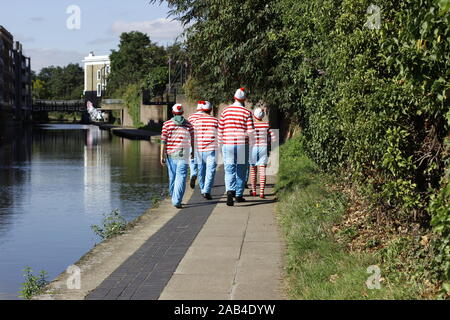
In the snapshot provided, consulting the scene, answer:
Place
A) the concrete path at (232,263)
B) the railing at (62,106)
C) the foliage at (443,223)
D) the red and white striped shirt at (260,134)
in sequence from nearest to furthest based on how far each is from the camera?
the foliage at (443,223), the concrete path at (232,263), the red and white striped shirt at (260,134), the railing at (62,106)

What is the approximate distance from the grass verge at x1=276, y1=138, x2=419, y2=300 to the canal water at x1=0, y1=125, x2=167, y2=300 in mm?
3171

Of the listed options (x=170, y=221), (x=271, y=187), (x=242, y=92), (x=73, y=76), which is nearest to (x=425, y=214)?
(x=170, y=221)

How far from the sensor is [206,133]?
12.9 metres

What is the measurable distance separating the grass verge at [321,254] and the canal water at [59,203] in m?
3.17

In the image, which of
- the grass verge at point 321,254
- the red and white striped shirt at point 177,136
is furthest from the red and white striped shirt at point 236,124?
the grass verge at point 321,254

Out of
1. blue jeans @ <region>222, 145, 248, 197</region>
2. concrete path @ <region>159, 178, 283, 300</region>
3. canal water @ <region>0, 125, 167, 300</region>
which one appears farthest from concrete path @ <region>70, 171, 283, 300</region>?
canal water @ <region>0, 125, 167, 300</region>

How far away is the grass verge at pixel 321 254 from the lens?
579 cm

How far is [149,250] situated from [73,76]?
17060 cm

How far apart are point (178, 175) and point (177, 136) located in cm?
73

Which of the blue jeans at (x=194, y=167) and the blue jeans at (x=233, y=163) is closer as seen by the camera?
the blue jeans at (x=233, y=163)

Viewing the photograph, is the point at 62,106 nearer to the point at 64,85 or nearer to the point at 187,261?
the point at 64,85

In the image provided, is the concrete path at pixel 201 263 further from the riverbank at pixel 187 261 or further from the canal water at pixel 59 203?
the canal water at pixel 59 203

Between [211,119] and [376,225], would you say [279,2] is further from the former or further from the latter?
[376,225]

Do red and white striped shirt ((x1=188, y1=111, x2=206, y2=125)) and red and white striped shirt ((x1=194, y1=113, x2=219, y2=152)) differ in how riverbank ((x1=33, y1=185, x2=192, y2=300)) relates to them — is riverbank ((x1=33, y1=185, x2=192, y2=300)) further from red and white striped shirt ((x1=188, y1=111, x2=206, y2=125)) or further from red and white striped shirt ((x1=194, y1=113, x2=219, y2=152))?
red and white striped shirt ((x1=188, y1=111, x2=206, y2=125))
